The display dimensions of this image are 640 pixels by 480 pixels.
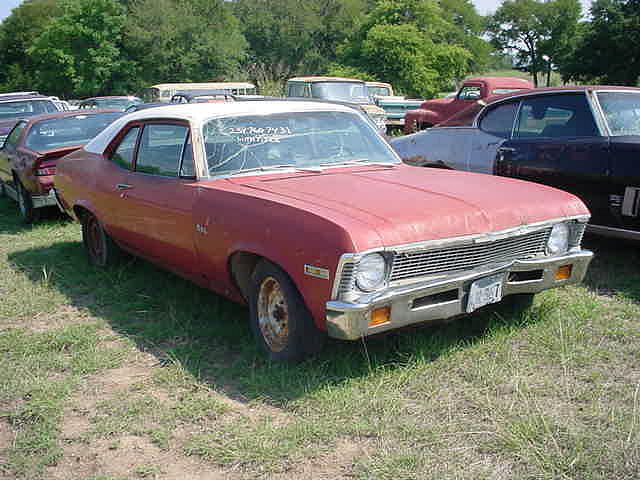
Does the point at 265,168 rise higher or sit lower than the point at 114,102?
higher

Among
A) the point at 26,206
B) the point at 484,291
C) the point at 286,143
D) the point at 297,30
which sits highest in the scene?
the point at 297,30

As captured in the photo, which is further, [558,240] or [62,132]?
[62,132]

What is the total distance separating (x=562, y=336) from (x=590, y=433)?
3.80 feet

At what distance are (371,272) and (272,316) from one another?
0.80 m

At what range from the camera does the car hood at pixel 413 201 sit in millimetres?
3471

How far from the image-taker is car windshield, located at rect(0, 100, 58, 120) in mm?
14141

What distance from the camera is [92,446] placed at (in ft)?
10.8

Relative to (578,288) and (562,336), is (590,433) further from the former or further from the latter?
(578,288)

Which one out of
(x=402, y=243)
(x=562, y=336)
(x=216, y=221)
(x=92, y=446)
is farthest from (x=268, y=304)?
(x=562, y=336)

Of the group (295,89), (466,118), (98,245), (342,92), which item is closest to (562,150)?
(466,118)

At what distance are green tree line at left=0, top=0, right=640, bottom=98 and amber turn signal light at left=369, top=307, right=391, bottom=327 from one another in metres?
21.6

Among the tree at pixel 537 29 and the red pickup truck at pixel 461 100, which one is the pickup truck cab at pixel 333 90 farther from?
the tree at pixel 537 29

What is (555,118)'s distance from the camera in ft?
20.1

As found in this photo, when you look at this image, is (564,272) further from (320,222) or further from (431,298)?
(320,222)
